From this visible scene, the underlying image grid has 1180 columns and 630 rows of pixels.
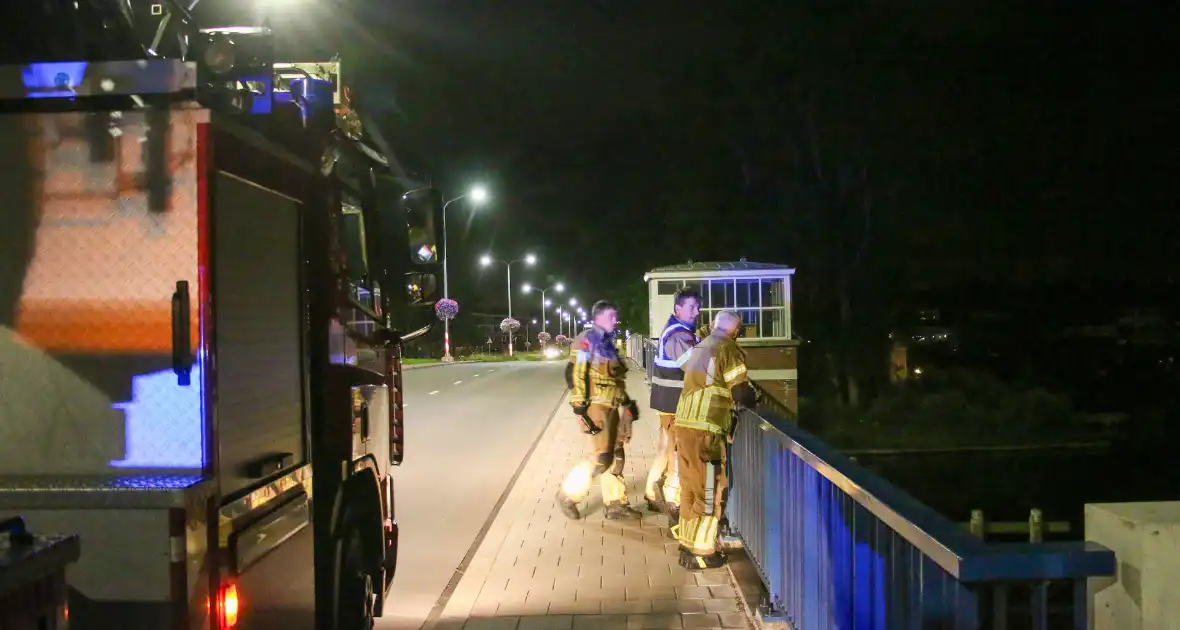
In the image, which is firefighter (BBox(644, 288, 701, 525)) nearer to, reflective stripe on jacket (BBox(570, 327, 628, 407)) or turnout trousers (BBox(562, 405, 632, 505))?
turnout trousers (BBox(562, 405, 632, 505))

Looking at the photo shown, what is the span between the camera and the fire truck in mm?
2592

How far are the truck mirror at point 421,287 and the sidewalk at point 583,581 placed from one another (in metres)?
1.99

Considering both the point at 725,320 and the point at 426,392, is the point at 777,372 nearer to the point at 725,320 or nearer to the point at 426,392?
the point at 426,392

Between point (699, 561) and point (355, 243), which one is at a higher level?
point (355, 243)

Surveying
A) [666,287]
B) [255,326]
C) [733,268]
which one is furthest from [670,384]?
[666,287]

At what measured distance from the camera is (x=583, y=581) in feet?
21.8

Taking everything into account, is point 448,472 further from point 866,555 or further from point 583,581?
point 866,555

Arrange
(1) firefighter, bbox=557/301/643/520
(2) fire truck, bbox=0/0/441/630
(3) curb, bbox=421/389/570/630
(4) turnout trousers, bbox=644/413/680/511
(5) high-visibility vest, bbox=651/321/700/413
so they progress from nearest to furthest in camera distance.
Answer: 1. (2) fire truck, bbox=0/0/441/630
2. (3) curb, bbox=421/389/570/630
3. (5) high-visibility vest, bbox=651/321/700/413
4. (4) turnout trousers, bbox=644/413/680/511
5. (1) firefighter, bbox=557/301/643/520

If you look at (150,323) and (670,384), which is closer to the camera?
(150,323)

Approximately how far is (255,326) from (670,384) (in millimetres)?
4552

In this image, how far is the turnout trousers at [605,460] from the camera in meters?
8.26

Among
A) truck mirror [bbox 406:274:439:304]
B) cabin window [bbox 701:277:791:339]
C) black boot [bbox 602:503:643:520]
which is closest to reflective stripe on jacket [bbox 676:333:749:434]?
truck mirror [bbox 406:274:439:304]

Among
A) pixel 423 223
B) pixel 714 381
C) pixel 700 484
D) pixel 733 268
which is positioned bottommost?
pixel 700 484

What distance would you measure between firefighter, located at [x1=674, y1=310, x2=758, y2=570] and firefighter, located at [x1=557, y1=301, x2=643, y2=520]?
6.19 ft
